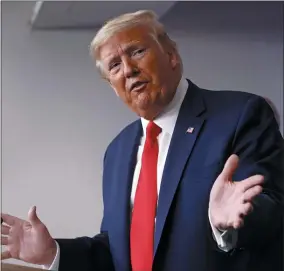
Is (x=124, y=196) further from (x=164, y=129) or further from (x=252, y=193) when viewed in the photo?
(x=252, y=193)

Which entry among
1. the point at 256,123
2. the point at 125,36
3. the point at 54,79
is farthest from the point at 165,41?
the point at 54,79

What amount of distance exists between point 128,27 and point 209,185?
422mm

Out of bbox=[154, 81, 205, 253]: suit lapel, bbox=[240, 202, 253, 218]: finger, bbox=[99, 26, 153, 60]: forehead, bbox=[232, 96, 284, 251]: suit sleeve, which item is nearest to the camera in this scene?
bbox=[240, 202, 253, 218]: finger

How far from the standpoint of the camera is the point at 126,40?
130 centimetres

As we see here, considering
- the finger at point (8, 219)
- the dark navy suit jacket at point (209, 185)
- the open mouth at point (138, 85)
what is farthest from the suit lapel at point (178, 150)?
the finger at point (8, 219)

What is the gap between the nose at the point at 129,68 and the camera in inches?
50.7

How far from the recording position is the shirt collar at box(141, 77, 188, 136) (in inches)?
51.7

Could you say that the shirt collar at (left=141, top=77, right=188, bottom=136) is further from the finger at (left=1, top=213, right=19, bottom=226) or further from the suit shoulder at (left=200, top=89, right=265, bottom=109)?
the finger at (left=1, top=213, right=19, bottom=226)

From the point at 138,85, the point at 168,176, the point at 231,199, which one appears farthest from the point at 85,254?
the point at 231,199

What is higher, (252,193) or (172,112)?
(172,112)

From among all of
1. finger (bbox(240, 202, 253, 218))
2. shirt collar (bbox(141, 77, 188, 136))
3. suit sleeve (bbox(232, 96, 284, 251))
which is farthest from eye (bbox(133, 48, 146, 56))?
finger (bbox(240, 202, 253, 218))

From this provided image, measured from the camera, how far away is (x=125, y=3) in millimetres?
2559

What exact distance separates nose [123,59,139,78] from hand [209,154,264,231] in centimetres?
40

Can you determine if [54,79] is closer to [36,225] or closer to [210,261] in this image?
[36,225]
